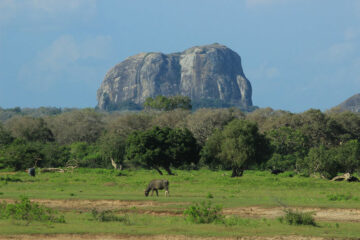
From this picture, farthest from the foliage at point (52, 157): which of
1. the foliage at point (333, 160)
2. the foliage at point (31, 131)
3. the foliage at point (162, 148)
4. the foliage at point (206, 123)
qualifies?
the foliage at point (333, 160)

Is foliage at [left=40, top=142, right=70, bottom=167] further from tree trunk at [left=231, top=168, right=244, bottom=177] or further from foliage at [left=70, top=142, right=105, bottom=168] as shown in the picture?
tree trunk at [left=231, top=168, right=244, bottom=177]

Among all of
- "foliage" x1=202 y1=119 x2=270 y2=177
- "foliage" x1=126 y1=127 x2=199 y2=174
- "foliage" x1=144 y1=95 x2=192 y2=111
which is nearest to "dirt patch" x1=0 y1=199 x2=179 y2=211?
"foliage" x1=202 y1=119 x2=270 y2=177

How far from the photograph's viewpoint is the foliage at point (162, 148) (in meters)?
48.8

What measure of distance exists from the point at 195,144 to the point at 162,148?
3.25m

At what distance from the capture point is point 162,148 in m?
49.3

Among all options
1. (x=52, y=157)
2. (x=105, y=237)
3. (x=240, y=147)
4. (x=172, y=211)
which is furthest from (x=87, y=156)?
(x=105, y=237)

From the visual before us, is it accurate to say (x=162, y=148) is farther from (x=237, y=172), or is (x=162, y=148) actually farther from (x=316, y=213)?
(x=316, y=213)

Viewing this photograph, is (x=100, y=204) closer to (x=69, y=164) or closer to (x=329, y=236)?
(x=329, y=236)

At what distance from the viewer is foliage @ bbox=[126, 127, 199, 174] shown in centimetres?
4881

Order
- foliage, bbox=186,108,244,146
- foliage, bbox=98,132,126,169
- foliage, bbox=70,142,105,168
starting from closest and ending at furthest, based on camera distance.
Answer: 1. foliage, bbox=98,132,126,169
2. foliage, bbox=70,142,105,168
3. foliage, bbox=186,108,244,146

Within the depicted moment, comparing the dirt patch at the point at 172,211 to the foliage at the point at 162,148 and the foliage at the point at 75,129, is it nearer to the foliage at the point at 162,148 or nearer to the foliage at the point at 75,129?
the foliage at the point at 162,148

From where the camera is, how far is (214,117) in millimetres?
86250

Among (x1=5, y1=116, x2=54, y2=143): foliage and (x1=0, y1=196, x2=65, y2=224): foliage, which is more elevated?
(x1=5, y1=116, x2=54, y2=143): foliage

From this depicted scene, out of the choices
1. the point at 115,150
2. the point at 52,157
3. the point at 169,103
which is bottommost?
the point at 52,157
